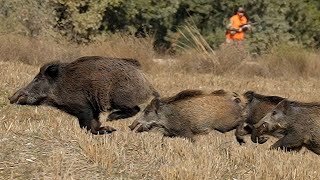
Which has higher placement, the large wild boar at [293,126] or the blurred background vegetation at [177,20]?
the large wild boar at [293,126]

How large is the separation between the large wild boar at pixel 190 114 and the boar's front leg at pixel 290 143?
1263 mm

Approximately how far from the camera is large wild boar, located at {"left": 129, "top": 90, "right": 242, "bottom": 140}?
10.8 metres

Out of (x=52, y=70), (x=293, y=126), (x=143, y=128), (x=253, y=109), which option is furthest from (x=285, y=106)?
(x=52, y=70)

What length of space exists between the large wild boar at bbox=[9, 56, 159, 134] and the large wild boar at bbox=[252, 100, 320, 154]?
6.66 feet

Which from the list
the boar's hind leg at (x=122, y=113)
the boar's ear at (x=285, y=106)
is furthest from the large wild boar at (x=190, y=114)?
the boar's ear at (x=285, y=106)

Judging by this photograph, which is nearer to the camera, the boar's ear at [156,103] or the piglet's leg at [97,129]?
the piglet's leg at [97,129]

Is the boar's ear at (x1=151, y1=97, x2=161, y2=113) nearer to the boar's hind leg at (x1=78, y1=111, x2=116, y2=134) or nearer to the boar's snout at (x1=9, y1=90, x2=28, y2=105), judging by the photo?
the boar's hind leg at (x1=78, y1=111, x2=116, y2=134)

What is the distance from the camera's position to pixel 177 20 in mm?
33469

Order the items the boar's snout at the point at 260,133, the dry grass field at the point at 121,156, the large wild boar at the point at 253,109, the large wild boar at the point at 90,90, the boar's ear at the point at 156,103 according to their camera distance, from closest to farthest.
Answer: the dry grass field at the point at 121,156 < the large wild boar at the point at 90,90 < the boar's snout at the point at 260,133 < the boar's ear at the point at 156,103 < the large wild boar at the point at 253,109

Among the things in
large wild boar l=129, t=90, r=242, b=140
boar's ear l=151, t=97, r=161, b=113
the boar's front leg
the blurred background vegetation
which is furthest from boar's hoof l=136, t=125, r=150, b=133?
the blurred background vegetation

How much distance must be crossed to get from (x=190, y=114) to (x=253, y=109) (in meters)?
1.20

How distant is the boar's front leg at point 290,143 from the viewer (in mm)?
10031

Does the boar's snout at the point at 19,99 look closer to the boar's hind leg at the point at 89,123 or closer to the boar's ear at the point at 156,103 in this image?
the boar's hind leg at the point at 89,123

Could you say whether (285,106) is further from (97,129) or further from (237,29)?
(237,29)
